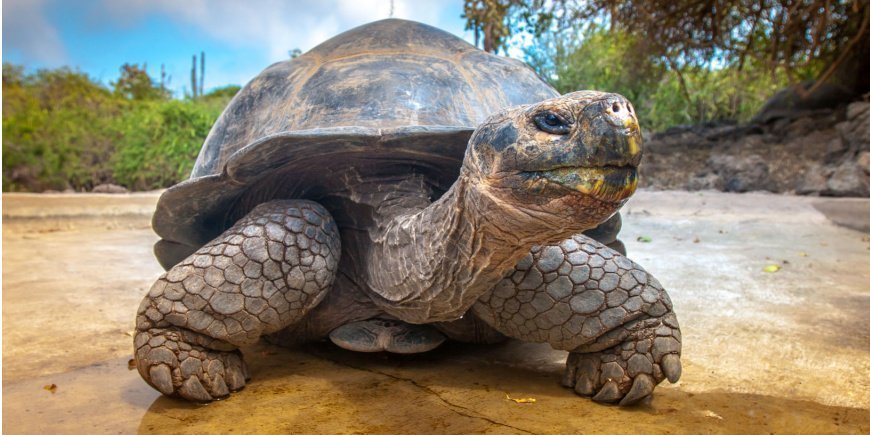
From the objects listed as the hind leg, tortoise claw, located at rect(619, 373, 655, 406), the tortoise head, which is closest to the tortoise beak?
the tortoise head

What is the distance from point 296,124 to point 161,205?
64cm

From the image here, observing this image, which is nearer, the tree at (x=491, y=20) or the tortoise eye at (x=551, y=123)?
the tortoise eye at (x=551, y=123)

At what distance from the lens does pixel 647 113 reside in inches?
537

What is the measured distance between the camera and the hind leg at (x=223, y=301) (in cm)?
192

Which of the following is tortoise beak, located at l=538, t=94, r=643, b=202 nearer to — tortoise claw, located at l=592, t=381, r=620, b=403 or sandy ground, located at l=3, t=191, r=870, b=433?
sandy ground, located at l=3, t=191, r=870, b=433

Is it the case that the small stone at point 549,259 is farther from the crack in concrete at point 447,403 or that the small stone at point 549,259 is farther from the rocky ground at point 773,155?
the rocky ground at point 773,155

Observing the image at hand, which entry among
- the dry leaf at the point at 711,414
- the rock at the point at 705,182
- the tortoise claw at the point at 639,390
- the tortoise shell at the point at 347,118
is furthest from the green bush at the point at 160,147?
the dry leaf at the point at 711,414

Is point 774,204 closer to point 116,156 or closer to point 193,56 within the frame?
point 116,156

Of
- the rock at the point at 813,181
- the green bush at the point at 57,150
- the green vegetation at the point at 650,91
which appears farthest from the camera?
the green vegetation at the point at 650,91

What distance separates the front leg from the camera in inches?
75.2

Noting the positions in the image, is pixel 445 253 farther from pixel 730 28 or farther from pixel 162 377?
pixel 730 28

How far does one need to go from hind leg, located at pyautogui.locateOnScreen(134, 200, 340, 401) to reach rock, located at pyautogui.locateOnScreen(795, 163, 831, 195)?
7569mm

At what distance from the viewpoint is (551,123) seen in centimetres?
125

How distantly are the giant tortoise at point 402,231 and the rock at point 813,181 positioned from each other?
21.6ft
